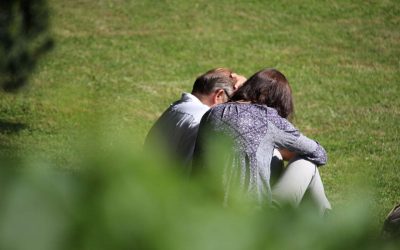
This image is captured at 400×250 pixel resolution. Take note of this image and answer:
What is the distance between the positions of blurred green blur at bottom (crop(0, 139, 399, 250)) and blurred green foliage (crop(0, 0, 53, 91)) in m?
9.53

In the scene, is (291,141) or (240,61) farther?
(240,61)

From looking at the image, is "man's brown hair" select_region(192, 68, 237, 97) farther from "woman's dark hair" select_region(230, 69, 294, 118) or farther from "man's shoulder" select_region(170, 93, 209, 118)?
"woman's dark hair" select_region(230, 69, 294, 118)

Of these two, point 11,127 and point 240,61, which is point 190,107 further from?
point 240,61

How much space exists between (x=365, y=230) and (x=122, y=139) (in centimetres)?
28

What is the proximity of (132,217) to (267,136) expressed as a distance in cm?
449

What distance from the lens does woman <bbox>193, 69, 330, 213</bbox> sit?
207 inches

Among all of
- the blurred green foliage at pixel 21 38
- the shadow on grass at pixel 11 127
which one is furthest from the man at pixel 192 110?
the shadow on grass at pixel 11 127

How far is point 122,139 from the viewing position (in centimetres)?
94

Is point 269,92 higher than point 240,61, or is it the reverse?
point 269,92

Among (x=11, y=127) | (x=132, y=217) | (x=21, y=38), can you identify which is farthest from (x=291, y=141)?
(x=11, y=127)

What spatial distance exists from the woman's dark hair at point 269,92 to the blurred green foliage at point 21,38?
17.3 ft

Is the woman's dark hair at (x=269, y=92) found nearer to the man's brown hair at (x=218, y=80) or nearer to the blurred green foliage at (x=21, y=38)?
the man's brown hair at (x=218, y=80)

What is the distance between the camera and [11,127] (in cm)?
1130

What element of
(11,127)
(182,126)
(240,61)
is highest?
(182,126)
